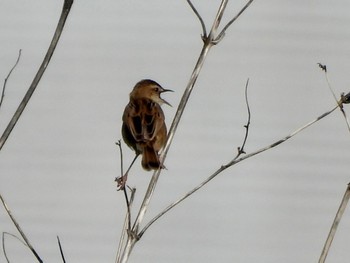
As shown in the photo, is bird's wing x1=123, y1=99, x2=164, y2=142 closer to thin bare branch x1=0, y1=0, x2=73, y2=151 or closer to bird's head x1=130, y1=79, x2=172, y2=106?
bird's head x1=130, y1=79, x2=172, y2=106

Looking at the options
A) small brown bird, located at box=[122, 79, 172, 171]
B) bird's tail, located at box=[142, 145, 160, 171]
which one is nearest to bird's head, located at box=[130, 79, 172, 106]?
small brown bird, located at box=[122, 79, 172, 171]

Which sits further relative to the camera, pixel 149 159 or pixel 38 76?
pixel 149 159

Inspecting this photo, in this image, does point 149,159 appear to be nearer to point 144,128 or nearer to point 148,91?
point 144,128

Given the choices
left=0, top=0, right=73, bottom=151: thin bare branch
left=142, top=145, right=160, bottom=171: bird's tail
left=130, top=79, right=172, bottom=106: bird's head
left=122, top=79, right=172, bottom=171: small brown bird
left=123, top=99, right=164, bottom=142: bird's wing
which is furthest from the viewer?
left=130, top=79, right=172, bottom=106: bird's head

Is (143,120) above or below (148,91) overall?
below

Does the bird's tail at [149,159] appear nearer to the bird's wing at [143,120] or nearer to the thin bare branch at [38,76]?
the bird's wing at [143,120]

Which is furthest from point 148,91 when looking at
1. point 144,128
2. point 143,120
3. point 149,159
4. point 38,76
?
point 38,76

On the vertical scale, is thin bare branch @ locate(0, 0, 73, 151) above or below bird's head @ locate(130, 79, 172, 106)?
below

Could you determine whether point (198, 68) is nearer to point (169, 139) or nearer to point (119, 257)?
point (169, 139)

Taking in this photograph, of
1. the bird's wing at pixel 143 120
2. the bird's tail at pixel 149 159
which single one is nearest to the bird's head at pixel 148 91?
the bird's wing at pixel 143 120
